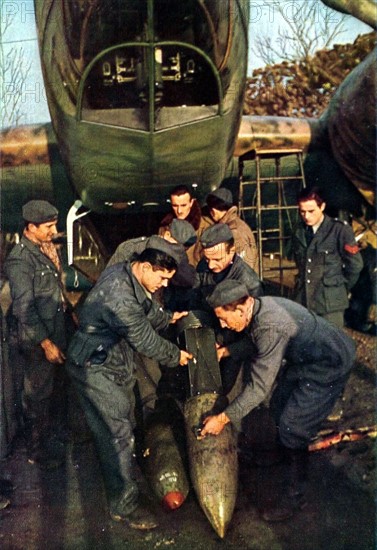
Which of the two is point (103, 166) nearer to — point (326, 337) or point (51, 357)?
point (51, 357)

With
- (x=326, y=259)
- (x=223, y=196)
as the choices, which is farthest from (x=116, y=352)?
(x=326, y=259)

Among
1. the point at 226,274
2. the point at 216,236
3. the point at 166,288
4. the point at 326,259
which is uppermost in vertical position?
the point at 216,236

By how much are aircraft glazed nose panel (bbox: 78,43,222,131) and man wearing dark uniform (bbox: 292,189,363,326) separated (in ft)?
5.07

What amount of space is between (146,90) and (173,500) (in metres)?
3.40

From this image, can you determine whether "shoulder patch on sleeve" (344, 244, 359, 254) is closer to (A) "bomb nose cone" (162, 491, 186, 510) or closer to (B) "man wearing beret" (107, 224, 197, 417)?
(B) "man wearing beret" (107, 224, 197, 417)

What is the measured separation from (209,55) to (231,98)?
48 centimetres

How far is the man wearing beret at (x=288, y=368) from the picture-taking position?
471cm

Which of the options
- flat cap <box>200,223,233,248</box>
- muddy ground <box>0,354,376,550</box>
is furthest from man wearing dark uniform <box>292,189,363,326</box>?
muddy ground <box>0,354,376,550</box>

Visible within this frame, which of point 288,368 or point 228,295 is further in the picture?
point 288,368

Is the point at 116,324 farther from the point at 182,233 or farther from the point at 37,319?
the point at 182,233

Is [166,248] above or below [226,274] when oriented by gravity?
above

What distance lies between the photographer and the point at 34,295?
227 inches

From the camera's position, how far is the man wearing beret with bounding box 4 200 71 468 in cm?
565

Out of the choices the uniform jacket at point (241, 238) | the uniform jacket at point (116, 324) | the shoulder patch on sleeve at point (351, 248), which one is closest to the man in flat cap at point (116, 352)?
the uniform jacket at point (116, 324)
